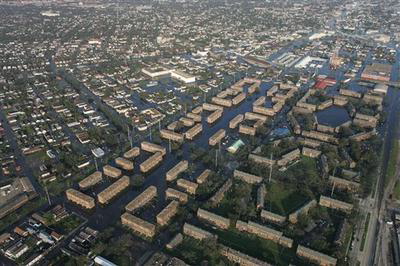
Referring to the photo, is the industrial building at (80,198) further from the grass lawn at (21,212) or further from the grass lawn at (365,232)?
the grass lawn at (365,232)

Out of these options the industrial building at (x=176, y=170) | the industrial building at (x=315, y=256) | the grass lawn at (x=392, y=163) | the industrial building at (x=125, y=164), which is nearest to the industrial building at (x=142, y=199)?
the industrial building at (x=176, y=170)

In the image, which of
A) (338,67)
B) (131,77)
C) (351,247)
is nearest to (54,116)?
(131,77)

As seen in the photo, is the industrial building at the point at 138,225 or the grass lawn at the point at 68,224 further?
the grass lawn at the point at 68,224

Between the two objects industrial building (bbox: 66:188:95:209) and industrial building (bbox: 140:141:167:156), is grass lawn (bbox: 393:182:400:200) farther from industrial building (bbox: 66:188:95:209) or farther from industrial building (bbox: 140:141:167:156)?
industrial building (bbox: 66:188:95:209)

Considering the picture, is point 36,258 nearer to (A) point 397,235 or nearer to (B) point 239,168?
A: (B) point 239,168

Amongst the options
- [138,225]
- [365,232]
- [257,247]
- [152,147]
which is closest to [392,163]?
[365,232]

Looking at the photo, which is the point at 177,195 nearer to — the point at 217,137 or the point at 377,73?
the point at 217,137
